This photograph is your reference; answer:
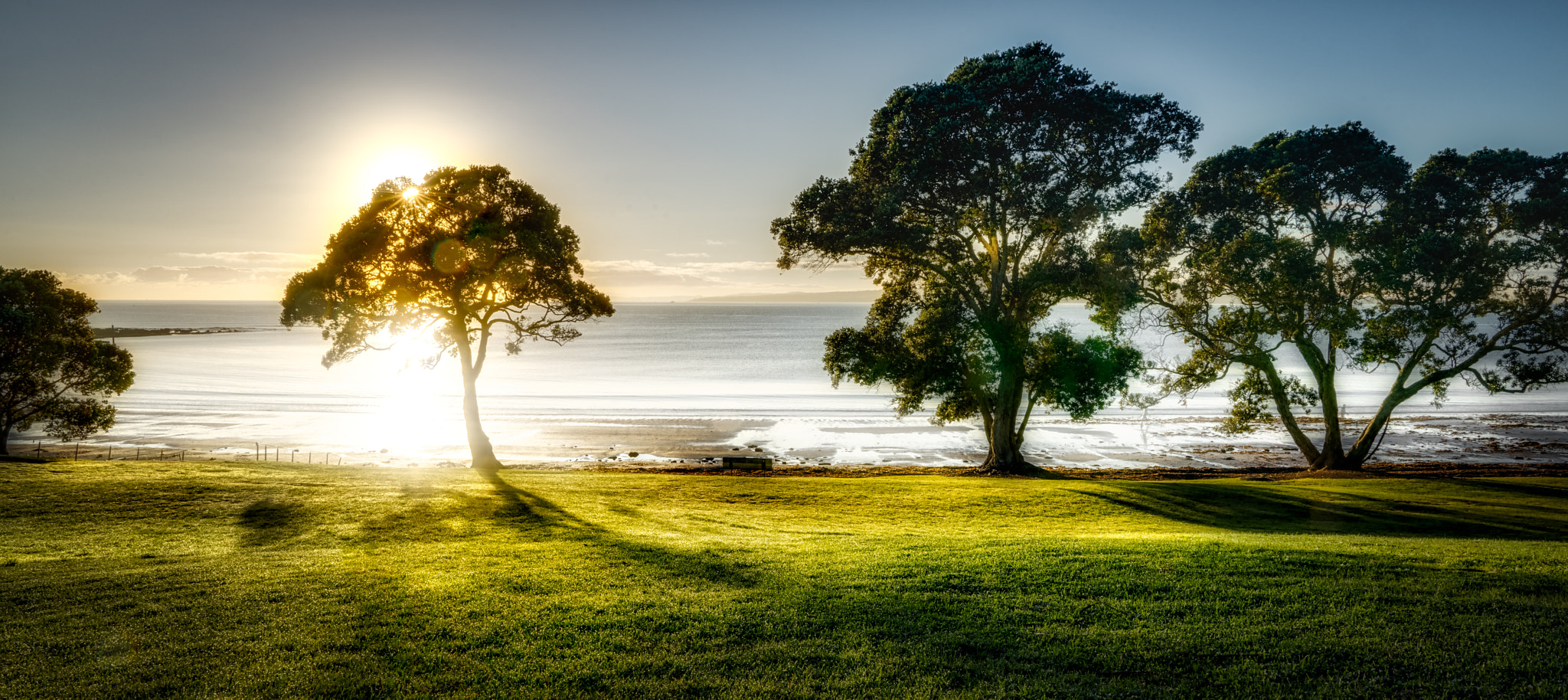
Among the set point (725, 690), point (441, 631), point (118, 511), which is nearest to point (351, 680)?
point (441, 631)

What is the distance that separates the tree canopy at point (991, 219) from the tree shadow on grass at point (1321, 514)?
4941 mm

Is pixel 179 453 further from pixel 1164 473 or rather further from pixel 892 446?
pixel 1164 473

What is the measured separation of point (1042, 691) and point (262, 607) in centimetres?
835

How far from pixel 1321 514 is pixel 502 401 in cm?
5356

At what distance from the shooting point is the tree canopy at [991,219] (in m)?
21.7

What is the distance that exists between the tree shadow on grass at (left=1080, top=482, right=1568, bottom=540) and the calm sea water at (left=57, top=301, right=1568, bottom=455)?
1715cm

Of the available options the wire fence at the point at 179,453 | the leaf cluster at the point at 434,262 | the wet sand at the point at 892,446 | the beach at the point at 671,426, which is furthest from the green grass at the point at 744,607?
the wire fence at the point at 179,453

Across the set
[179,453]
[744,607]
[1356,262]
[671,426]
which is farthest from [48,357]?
[1356,262]

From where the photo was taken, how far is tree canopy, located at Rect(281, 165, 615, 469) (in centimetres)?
2316

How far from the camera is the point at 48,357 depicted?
2600 cm

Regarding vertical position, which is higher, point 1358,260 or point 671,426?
point 1358,260

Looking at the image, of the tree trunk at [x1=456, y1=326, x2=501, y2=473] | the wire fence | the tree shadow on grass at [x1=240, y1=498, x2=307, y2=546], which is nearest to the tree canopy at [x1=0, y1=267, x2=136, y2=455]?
the wire fence

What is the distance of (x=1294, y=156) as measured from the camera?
24016 mm

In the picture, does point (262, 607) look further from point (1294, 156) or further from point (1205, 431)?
point (1205, 431)
